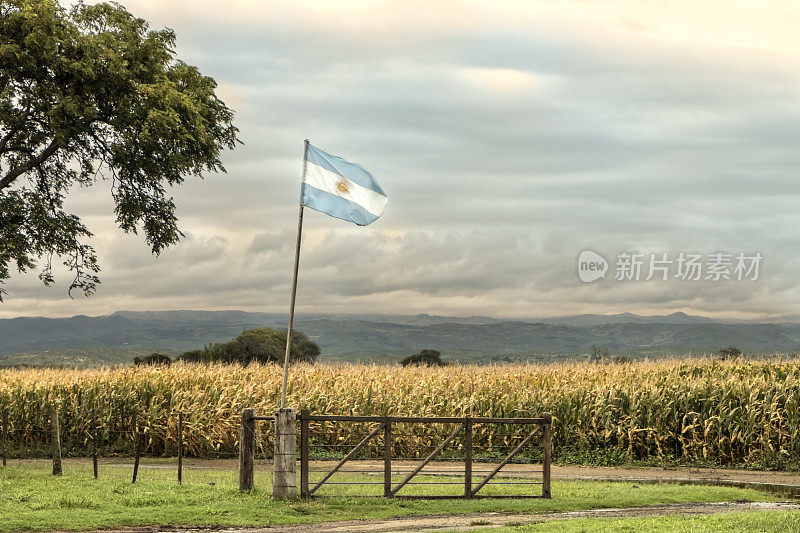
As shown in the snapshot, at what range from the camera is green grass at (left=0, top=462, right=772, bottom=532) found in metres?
16.2

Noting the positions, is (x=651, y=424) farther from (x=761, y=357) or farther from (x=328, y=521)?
(x=328, y=521)

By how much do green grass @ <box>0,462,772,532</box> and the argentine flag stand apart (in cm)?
597

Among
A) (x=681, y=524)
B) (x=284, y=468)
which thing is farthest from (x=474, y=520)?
(x=284, y=468)

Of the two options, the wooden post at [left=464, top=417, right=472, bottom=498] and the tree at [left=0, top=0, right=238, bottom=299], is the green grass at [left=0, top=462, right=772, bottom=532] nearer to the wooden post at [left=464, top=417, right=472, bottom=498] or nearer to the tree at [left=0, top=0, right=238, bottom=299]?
the wooden post at [left=464, top=417, right=472, bottom=498]

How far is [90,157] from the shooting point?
36.1m

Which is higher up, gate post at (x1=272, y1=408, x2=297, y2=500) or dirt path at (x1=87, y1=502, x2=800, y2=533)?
gate post at (x1=272, y1=408, x2=297, y2=500)

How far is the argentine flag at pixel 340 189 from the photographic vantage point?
19.6 metres

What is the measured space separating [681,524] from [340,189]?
9610mm

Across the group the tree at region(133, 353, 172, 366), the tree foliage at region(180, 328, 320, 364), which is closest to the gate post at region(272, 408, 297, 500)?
the tree at region(133, 353, 172, 366)

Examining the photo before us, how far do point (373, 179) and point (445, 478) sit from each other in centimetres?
850

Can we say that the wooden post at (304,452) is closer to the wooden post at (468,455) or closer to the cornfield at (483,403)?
the wooden post at (468,455)

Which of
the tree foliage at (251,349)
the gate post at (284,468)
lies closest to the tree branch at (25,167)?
the gate post at (284,468)

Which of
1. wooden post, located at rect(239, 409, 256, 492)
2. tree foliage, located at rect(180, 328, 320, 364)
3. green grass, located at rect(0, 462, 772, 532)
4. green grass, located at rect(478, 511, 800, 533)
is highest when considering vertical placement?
tree foliage, located at rect(180, 328, 320, 364)

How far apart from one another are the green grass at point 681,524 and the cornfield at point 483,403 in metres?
11.9
